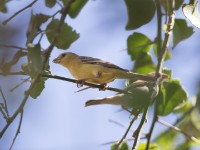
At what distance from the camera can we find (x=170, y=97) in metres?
1.37

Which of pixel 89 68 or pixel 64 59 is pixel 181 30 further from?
pixel 64 59

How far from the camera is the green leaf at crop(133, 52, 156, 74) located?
1529 millimetres

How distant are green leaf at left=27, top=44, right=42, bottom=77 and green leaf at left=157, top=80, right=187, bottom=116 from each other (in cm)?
39

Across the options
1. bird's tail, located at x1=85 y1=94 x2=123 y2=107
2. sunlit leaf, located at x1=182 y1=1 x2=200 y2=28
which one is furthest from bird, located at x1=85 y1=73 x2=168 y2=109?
sunlit leaf, located at x1=182 y1=1 x2=200 y2=28

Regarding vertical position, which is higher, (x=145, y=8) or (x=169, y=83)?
(x=145, y=8)

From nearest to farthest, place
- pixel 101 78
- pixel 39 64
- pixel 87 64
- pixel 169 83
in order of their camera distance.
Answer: pixel 39 64 < pixel 169 83 < pixel 101 78 < pixel 87 64

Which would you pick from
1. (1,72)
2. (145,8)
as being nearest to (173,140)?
(1,72)

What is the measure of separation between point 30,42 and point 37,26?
0.35 ft

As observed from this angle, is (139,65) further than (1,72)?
Yes

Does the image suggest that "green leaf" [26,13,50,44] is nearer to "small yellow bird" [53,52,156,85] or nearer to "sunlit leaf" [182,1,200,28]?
"sunlit leaf" [182,1,200,28]

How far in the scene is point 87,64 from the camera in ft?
7.68

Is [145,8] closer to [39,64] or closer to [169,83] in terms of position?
[169,83]

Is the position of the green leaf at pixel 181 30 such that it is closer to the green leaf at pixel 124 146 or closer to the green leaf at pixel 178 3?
the green leaf at pixel 178 3

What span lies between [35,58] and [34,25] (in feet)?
Result: 0.54
